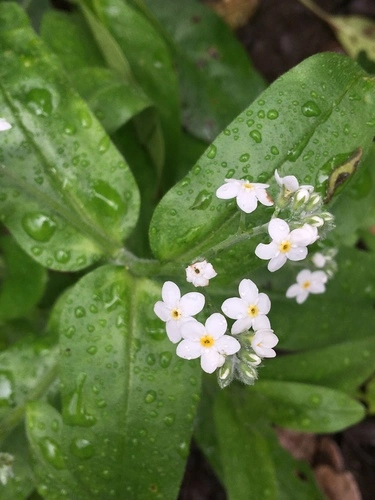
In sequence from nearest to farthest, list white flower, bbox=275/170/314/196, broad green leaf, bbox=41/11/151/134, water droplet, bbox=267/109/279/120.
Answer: white flower, bbox=275/170/314/196 → water droplet, bbox=267/109/279/120 → broad green leaf, bbox=41/11/151/134

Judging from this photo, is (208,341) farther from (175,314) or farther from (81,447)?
(81,447)

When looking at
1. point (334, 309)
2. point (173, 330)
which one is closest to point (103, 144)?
point (173, 330)

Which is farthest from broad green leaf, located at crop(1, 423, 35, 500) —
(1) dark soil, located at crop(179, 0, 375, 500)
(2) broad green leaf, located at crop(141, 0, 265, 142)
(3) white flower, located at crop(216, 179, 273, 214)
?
(2) broad green leaf, located at crop(141, 0, 265, 142)

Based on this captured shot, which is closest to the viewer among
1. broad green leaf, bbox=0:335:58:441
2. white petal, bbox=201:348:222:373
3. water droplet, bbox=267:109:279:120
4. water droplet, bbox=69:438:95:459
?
white petal, bbox=201:348:222:373

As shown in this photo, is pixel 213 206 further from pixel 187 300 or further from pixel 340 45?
pixel 340 45

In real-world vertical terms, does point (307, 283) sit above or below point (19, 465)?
above

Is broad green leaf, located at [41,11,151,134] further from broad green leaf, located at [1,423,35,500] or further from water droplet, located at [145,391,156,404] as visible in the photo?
broad green leaf, located at [1,423,35,500]
